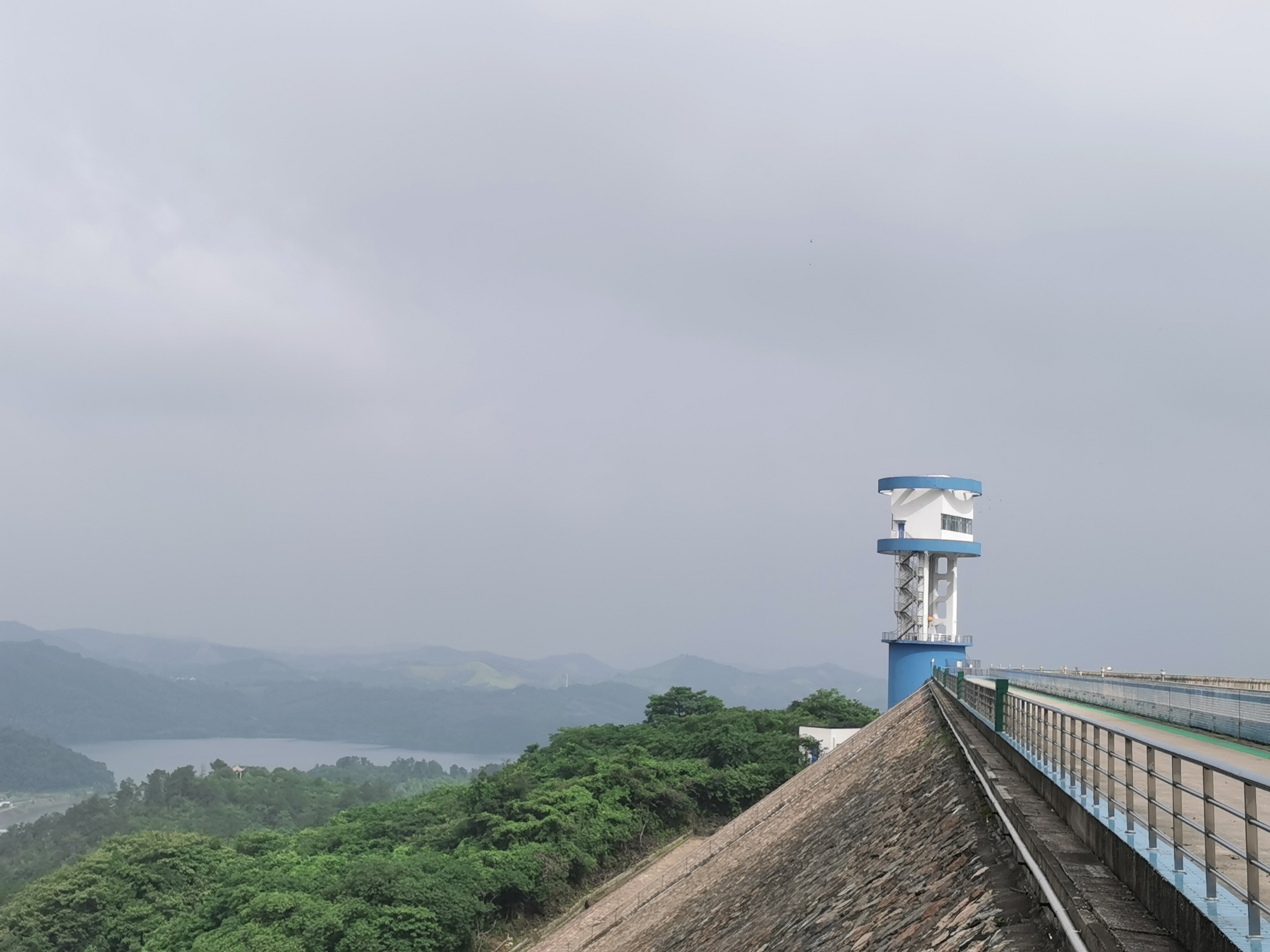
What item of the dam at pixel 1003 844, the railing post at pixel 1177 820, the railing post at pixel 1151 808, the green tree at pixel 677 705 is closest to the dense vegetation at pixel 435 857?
the dam at pixel 1003 844

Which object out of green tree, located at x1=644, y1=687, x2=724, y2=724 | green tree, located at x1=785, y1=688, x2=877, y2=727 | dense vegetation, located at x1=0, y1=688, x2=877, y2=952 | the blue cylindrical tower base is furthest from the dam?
green tree, located at x1=644, y1=687, x2=724, y2=724

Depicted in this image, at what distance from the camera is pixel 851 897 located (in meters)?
9.25

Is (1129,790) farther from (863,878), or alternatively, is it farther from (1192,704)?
(1192,704)

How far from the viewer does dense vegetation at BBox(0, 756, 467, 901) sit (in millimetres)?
93125

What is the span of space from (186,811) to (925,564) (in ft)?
274

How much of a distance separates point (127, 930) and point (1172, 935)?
45.1m

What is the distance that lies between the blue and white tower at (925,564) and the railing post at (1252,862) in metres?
40.6

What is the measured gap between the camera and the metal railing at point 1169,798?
450 centimetres

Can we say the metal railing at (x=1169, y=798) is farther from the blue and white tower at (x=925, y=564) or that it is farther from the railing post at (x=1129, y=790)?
the blue and white tower at (x=925, y=564)

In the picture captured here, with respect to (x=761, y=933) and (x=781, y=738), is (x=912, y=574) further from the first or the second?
(x=761, y=933)

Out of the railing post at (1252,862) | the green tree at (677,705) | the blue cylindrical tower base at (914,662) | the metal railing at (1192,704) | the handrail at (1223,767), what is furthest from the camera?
the green tree at (677,705)

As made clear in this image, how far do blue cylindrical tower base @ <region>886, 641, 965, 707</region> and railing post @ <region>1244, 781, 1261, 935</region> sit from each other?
4054 cm

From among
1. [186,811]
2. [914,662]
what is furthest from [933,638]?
[186,811]

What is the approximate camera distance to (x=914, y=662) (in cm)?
4419
